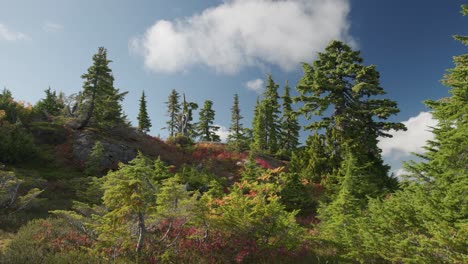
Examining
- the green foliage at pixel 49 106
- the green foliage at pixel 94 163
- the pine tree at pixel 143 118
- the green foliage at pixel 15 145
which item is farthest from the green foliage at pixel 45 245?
the pine tree at pixel 143 118

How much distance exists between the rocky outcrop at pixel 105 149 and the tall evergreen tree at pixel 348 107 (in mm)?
17320

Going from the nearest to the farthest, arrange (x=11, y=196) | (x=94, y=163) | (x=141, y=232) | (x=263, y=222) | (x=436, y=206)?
(x=436, y=206)
(x=141, y=232)
(x=263, y=222)
(x=11, y=196)
(x=94, y=163)

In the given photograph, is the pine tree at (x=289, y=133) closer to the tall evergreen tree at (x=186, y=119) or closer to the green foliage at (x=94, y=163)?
the tall evergreen tree at (x=186, y=119)

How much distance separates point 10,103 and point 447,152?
33.7 m

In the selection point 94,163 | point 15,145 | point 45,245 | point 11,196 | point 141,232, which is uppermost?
point 15,145

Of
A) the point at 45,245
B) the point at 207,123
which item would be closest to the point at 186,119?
the point at 207,123

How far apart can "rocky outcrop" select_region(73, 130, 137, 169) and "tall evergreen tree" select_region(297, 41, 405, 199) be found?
56.8ft

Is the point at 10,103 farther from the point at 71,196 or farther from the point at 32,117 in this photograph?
the point at 71,196

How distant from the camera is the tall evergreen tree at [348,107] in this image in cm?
2067

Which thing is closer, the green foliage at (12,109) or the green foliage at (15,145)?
the green foliage at (15,145)

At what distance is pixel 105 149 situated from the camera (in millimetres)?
25719

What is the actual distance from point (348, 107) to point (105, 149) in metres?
21.9

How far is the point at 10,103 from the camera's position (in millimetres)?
26625

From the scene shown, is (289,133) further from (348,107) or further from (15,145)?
(15,145)
